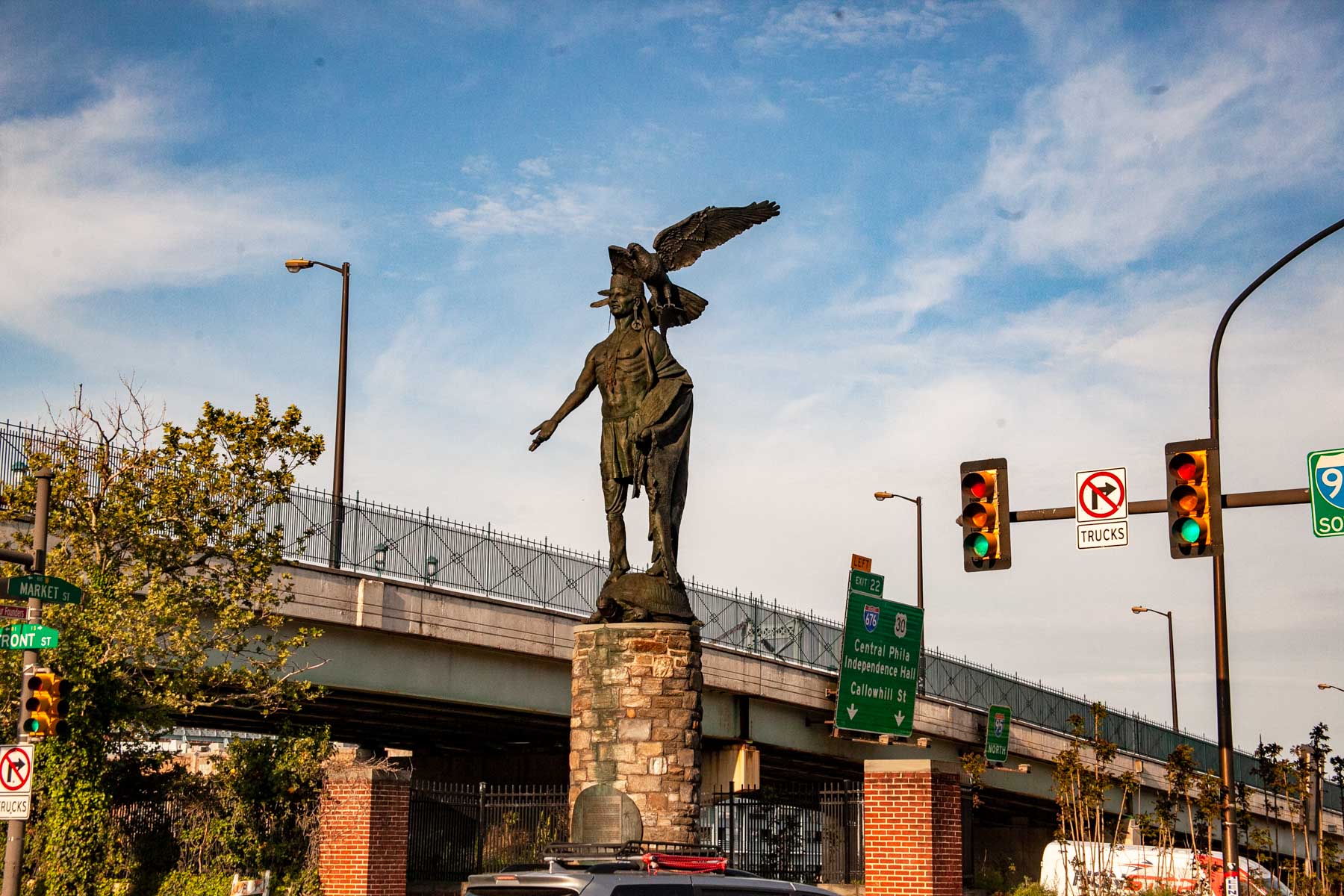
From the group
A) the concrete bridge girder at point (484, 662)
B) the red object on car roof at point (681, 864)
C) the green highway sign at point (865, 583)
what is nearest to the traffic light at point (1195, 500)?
the concrete bridge girder at point (484, 662)

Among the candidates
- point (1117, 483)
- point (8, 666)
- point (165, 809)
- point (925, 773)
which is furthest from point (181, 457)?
point (1117, 483)

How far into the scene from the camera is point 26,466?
977 inches

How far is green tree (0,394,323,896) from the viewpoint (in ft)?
75.3

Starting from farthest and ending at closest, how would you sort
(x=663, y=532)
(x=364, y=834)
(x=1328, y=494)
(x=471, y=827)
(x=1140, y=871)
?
(x=1140, y=871) → (x=471, y=827) → (x=364, y=834) → (x=663, y=532) → (x=1328, y=494)

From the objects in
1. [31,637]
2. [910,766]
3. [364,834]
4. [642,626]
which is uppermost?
[642,626]

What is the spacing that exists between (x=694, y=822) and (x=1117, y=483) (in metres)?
6.89

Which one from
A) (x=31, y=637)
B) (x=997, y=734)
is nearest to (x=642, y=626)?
(x=31, y=637)

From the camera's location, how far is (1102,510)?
19719 millimetres

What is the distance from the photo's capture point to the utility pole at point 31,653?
63.7ft

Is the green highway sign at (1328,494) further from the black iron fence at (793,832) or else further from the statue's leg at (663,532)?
the statue's leg at (663,532)

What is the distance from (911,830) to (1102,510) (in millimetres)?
4760

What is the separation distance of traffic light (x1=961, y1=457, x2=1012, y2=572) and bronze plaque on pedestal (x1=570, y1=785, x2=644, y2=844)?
5.29m

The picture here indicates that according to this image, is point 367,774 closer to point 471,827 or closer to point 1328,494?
point 471,827

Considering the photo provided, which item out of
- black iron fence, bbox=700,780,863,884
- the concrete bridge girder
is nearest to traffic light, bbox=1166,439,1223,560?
black iron fence, bbox=700,780,863,884
